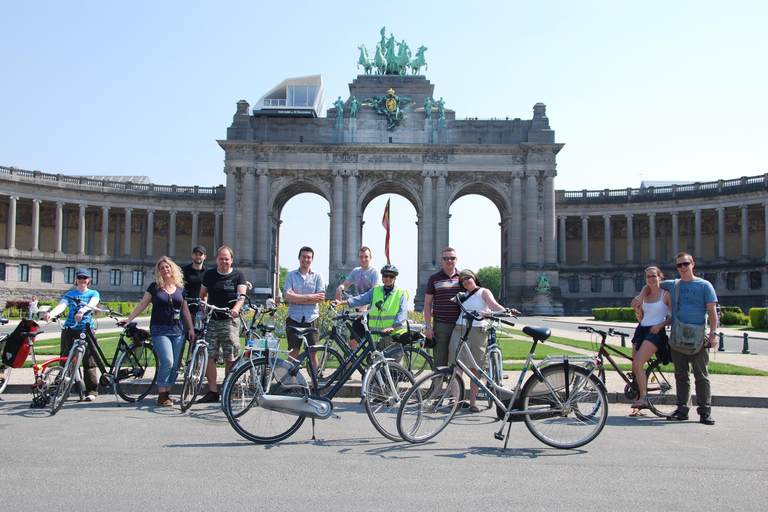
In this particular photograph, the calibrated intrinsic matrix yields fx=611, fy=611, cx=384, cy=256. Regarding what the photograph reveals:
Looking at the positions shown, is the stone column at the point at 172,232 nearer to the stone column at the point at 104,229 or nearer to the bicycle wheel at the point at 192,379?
the stone column at the point at 104,229

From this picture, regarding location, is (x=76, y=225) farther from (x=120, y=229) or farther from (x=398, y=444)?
(x=398, y=444)

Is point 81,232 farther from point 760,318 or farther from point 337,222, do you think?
point 760,318

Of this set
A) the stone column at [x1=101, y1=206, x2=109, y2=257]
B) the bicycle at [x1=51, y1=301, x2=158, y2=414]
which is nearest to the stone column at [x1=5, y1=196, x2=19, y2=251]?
the stone column at [x1=101, y1=206, x2=109, y2=257]

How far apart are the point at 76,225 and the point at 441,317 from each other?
64867mm

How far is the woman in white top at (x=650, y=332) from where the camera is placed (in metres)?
9.74

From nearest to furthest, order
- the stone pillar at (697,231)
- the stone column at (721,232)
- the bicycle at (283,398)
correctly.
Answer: the bicycle at (283,398) < the stone column at (721,232) < the stone pillar at (697,231)

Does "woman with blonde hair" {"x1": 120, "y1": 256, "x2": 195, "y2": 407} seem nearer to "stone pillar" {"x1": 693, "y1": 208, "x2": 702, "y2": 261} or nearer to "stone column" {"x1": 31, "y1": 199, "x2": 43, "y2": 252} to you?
"stone column" {"x1": 31, "y1": 199, "x2": 43, "y2": 252}

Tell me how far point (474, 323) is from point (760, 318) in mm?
33362

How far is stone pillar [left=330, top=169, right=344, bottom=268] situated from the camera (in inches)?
2285

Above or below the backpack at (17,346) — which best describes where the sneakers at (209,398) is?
below

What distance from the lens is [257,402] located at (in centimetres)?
759

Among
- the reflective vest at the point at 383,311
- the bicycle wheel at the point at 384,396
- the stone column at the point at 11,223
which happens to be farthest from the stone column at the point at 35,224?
the bicycle wheel at the point at 384,396

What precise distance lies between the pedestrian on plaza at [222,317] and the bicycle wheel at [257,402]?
9.52ft

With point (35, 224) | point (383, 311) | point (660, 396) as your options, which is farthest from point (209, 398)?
point (35, 224)
